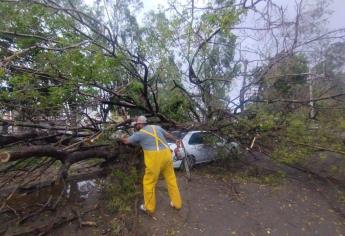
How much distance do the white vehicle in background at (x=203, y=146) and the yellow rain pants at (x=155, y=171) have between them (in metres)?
2.90

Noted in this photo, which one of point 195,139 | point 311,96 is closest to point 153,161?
point 195,139

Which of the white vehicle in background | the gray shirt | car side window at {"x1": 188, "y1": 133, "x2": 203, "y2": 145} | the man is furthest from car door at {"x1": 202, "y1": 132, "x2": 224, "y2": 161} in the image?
the gray shirt

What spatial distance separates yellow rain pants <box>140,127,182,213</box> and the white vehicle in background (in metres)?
2.90

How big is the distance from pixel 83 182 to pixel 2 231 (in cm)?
210

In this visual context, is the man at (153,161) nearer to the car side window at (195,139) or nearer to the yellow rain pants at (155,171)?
the yellow rain pants at (155,171)

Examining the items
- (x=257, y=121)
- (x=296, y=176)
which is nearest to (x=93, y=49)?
(x=257, y=121)

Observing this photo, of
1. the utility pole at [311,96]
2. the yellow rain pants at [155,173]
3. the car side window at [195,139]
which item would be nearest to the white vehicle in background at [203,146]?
the car side window at [195,139]

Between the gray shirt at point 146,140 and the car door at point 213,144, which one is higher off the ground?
the gray shirt at point 146,140

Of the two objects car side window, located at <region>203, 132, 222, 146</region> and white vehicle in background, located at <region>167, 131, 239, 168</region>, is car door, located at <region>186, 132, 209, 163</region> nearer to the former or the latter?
white vehicle in background, located at <region>167, 131, 239, 168</region>

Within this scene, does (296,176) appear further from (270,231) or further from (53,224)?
(53,224)

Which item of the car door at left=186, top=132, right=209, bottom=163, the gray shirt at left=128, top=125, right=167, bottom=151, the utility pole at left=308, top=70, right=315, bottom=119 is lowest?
the car door at left=186, top=132, right=209, bottom=163

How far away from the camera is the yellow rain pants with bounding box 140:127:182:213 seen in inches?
205

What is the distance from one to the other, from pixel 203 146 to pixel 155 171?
3.89m

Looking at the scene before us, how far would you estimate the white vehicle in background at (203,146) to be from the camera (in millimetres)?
8188
